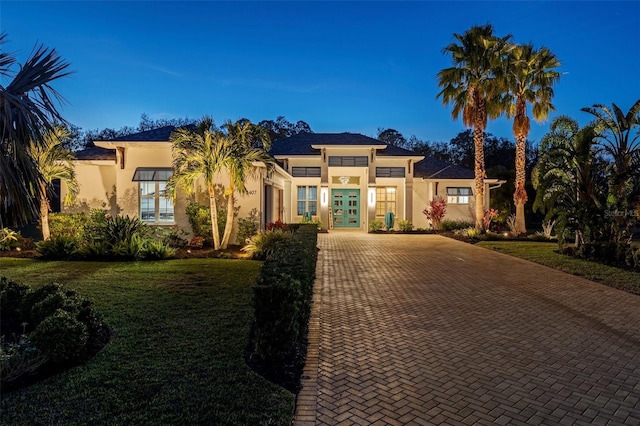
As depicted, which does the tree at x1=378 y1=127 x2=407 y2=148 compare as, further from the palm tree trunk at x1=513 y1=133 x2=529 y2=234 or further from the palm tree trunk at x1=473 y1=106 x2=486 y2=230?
the palm tree trunk at x1=473 y1=106 x2=486 y2=230

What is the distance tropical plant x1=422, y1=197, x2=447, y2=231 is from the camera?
76.4ft

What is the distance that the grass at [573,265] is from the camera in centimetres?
974

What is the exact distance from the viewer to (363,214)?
24.9 meters

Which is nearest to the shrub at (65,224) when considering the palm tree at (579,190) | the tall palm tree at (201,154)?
the tall palm tree at (201,154)

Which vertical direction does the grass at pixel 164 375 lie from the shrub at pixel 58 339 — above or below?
below

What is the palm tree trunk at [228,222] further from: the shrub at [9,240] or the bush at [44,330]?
the bush at [44,330]

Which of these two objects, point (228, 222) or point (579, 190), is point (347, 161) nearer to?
point (228, 222)

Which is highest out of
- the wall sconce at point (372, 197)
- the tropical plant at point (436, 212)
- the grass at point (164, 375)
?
the wall sconce at point (372, 197)

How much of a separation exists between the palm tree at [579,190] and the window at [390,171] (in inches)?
352

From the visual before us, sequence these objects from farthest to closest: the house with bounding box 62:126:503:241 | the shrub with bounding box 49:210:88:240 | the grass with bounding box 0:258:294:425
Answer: the house with bounding box 62:126:503:241 < the shrub with bounding box 49:210:88:240 < the grass with bounding box 0:258:294:425

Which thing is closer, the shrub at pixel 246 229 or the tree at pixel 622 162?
the tree at pixel 622 162

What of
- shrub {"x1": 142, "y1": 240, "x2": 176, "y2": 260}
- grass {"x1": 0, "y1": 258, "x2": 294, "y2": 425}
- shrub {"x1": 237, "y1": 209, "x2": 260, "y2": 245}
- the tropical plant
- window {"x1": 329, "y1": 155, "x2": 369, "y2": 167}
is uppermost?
window {"x1": 329, "y1": 155, "x2": 369, "y2": 167}

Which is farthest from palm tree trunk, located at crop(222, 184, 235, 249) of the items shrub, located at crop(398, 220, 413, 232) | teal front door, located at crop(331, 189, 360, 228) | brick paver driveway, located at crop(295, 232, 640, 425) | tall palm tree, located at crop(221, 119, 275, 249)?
shrub, located at crop(398, 220, 413, 232)

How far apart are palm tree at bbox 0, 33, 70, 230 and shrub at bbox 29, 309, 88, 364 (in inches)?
49.5
